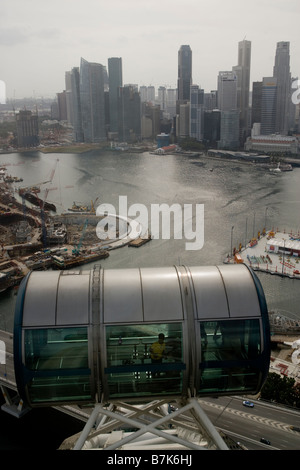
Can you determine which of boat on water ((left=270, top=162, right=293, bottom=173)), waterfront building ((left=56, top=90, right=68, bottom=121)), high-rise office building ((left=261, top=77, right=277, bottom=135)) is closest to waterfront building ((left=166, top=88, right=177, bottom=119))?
waterfront building ((left=56, top=90, right=68, bottom=121))

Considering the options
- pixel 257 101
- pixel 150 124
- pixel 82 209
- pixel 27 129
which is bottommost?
pixel 82 209

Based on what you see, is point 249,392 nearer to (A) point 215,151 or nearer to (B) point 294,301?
(B) point 294,301

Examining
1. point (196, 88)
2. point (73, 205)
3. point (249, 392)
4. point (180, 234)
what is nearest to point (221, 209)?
point (180, 234)

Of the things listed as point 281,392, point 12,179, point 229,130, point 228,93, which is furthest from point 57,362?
point 228,93

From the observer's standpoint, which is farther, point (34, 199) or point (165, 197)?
point (34, 199)

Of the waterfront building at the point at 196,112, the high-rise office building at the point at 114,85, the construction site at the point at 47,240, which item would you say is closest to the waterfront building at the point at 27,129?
the high-rise office building at the point at 114,85

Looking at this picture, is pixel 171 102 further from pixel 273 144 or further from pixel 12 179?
pixel 12 179
